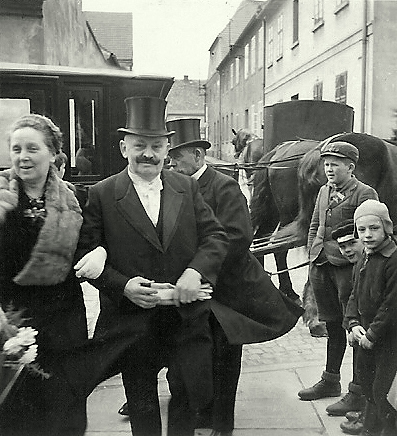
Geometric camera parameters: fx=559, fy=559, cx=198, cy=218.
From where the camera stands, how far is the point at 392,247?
8.83 feet

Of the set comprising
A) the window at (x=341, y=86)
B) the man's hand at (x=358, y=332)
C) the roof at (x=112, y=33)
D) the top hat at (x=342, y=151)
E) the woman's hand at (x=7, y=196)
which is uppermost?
the roof at (x=112, y=33)

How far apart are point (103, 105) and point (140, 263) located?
4504 millimetres

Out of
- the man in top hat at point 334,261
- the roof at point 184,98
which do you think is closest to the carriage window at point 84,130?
the roof at point 184,98

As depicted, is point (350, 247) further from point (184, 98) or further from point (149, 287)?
point (184, 98)

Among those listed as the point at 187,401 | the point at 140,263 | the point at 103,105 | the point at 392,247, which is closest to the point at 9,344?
the point at 140,263

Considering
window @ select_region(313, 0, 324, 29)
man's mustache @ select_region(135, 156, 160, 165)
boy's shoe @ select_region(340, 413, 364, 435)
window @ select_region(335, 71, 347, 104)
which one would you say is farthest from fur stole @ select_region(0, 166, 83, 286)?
window @ select_region(313, 0, 324, 29)

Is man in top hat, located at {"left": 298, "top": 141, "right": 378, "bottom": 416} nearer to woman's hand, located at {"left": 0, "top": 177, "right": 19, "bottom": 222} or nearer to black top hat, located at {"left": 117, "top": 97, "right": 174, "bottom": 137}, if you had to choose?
black top hat, located at {"left": 117, "top": 97, "right": 174, "bottom": 137}

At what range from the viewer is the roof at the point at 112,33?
41.5ft

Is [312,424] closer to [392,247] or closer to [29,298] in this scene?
[392,247]

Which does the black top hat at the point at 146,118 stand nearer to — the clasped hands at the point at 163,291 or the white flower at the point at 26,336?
the clasped hands at the point at 163,291

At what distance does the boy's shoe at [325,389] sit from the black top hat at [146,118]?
2.00 meters

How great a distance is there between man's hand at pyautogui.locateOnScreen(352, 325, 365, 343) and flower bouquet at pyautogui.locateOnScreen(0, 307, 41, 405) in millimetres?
1572

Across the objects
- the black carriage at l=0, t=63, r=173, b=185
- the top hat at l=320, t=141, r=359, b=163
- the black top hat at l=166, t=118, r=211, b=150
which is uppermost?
the black carriage at l=0, t=63, r=173, b=185

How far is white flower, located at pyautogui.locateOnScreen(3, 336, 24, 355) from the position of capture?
2061 millimetres
